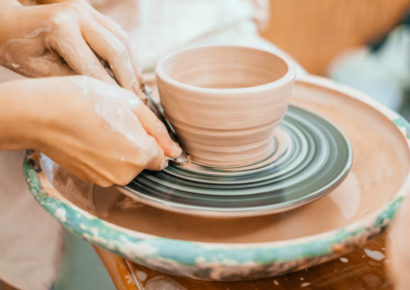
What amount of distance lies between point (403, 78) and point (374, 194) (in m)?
2.24

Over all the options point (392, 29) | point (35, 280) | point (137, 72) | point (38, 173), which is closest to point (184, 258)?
point (38, 173)

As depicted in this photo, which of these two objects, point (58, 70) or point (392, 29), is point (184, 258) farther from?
point (392, 29)

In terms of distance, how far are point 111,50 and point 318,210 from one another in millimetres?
462

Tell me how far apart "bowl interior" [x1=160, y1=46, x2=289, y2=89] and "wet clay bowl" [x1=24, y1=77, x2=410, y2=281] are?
0.21 m

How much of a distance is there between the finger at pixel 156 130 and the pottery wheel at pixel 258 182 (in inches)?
1.4

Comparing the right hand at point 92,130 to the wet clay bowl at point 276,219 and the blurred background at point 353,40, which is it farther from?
the blurred background at point 353,40

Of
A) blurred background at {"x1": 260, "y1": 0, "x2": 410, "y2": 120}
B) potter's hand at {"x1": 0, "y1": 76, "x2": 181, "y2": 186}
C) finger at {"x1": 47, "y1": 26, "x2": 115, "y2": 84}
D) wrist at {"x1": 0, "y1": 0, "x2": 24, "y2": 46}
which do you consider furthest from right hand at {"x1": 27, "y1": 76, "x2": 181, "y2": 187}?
blurred background at {"x1": 260, "y1": 0, "x2": 410, "y2": 120}

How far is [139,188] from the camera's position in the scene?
64 centimetres

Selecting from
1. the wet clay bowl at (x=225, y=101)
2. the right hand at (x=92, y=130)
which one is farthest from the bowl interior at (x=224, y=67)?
the right hand at (x=92, y=130)

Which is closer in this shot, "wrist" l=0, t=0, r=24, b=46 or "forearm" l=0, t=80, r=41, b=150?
"forearm" l=0, t=80, r=41, b=150

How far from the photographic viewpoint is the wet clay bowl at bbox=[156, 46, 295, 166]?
2.06 ft

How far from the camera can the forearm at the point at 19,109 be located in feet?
1.82

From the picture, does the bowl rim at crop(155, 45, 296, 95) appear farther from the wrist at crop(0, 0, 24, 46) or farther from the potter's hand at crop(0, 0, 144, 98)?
the wrist at crop(0, 0, 24, 46)

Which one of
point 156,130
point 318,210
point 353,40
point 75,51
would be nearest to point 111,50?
point 75,51
